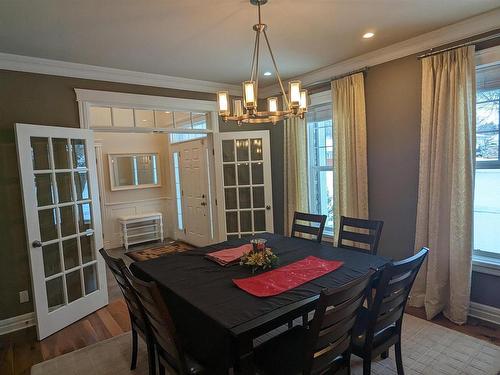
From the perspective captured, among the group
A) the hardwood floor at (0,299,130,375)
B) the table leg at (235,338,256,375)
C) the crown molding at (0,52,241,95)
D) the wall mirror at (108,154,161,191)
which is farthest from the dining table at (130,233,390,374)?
the wall mirror at (108,154,161,191)

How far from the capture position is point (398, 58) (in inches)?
125

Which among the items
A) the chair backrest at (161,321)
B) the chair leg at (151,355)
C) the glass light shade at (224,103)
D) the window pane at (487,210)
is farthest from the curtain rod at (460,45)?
the chair leg at (151,355)

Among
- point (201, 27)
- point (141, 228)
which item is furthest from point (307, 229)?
point (141, 228)

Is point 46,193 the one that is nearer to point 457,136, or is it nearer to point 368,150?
point 368,150

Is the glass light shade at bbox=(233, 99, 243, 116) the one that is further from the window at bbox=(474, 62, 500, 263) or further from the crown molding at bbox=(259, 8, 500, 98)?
the window at bbox=(474, 62, 500, 263)

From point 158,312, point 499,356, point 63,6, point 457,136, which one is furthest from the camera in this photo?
point 457,136

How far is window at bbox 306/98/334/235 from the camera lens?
4.14 m

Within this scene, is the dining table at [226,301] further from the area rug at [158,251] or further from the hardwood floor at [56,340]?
the area rug at [158,251]

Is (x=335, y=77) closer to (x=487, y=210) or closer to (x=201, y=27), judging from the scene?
(x=201, y=27)

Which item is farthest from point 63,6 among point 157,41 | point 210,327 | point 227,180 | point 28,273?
point 227,180

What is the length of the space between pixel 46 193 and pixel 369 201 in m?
3.41

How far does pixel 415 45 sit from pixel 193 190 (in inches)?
155

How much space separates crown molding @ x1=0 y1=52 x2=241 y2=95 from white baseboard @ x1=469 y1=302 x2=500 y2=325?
12.4 ft

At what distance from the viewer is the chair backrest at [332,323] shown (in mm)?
1373
